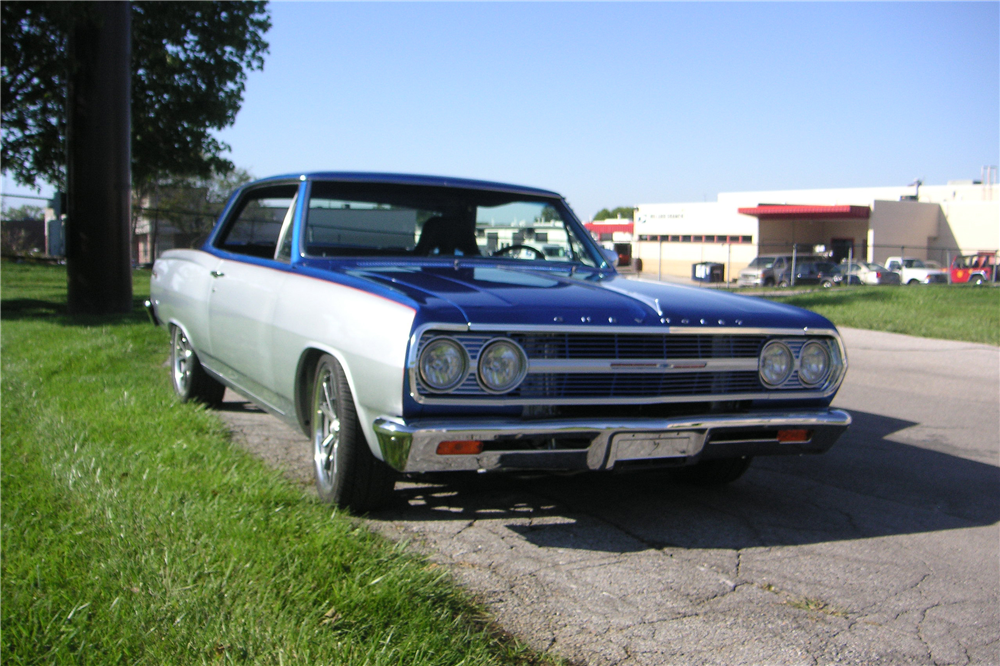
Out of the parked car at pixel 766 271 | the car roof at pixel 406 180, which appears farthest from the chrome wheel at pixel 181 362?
the parked car at pixel 766 271

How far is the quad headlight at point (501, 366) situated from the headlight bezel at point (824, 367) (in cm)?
130

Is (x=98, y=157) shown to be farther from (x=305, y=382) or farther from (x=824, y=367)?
(x=824, y=367)

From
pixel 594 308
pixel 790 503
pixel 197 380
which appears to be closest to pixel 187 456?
pixel 197 380

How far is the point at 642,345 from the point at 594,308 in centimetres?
23

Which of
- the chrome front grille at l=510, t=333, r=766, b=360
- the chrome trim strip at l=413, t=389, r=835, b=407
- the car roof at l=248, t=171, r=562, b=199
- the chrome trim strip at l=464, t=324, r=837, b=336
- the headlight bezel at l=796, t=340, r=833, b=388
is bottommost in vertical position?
the chrome trim strip at l=413, t=389, r=835, b=407

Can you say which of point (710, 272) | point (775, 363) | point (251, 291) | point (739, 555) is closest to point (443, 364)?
point (739, 555)

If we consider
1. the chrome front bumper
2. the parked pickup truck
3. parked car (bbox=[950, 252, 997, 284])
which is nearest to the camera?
the chrome front bumper

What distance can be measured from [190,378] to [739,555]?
3.85m

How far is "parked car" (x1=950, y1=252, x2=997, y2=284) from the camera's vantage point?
1396 inches

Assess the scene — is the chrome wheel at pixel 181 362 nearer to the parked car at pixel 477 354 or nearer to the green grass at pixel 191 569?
the green grass at pixel 191 569

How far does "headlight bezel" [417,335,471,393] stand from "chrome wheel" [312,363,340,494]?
628 millimetres

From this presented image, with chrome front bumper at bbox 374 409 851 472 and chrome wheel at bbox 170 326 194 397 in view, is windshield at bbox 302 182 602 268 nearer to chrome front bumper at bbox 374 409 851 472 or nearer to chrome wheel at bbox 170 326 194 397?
chrome front bumper at bbox 374 409 851 472

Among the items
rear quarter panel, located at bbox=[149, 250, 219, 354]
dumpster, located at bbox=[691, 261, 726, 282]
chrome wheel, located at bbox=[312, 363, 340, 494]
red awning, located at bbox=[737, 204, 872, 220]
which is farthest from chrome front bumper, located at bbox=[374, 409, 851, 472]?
red awning, located at bbox=[737, 204, 872, 220]

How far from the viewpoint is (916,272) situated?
36812 mm
